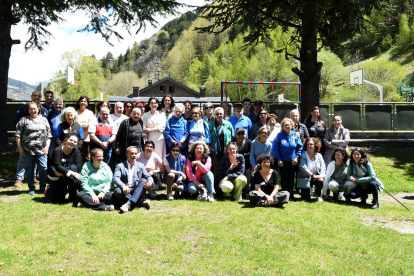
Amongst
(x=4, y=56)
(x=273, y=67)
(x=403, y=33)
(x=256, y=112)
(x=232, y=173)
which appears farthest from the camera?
(x=403, y=33)

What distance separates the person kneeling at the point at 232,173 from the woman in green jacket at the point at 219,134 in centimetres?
44

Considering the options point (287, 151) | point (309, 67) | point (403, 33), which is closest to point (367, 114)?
point (309, 67)

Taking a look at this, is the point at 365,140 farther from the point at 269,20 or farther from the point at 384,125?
the point at 269,20

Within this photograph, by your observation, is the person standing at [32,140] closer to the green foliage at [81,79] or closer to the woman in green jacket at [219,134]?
the woman in green jacket at [219,134]

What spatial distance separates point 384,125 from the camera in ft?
49.5

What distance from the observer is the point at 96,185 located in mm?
6676

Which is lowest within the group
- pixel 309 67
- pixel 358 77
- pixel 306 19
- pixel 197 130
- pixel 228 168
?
pixel 228 168

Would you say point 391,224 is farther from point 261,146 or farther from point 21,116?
point 21,116

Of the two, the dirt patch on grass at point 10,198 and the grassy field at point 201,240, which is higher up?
the dirt patch on grass at point 10,198

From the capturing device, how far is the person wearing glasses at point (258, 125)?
27.6 feet

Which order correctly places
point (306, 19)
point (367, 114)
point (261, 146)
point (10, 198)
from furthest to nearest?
point (367, 114), point (306, 19), point (261, 146), point (10, 198)

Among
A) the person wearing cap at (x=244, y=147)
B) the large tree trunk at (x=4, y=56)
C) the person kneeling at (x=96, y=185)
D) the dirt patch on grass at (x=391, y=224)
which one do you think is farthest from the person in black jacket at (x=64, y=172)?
the large tree trunk at (x=4, y=56)

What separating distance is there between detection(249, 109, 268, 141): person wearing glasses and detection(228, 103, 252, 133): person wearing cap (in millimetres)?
114

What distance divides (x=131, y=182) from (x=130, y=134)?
128cm
